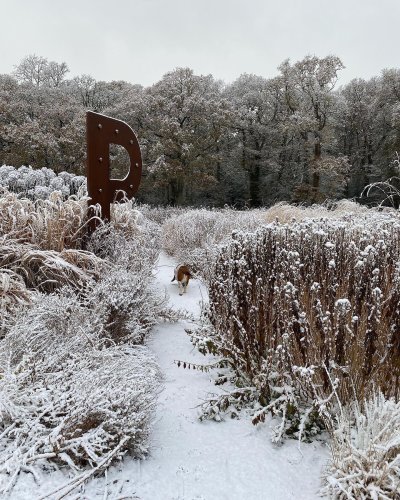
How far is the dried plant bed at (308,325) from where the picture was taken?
1770 millimetres

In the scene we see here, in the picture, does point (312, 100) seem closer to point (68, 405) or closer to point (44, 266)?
point (44, 266)

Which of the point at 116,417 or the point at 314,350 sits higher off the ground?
the point at 314,350

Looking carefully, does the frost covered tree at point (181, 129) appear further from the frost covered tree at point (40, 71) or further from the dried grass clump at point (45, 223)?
the dried grass clump at point (45, 223)

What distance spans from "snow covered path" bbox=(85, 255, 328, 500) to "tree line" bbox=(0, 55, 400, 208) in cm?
1507

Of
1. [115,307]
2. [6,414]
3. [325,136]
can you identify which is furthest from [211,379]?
[325,136]

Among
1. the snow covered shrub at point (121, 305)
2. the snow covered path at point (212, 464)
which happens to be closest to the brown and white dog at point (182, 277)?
the snow covered shrub at point (121, 305)

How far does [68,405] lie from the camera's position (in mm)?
1601

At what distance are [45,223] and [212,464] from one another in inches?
110

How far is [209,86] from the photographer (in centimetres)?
2023

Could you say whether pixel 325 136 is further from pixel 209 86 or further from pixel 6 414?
pixel 6 414

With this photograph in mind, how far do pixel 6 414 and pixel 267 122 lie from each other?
21430mm

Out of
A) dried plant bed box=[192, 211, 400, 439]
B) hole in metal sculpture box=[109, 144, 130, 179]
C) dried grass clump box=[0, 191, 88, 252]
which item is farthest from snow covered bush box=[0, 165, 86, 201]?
hole in metal sculpture box=[109, 144, 130, 179]

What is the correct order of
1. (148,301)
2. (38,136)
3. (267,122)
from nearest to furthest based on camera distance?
(148,301) → (38,136) → (267,122)

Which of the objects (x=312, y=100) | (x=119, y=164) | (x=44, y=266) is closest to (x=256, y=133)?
(x=312, y=100)
